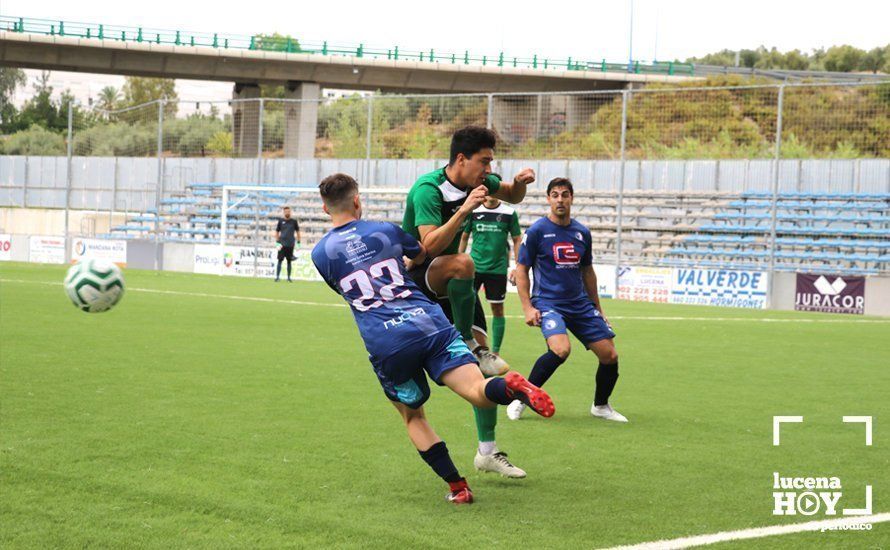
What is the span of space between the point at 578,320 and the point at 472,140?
288 cm

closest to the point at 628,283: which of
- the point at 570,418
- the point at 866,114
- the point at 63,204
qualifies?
the point at 866,114

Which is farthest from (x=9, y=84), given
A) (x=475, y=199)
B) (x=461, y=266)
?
(x=475, y=199)

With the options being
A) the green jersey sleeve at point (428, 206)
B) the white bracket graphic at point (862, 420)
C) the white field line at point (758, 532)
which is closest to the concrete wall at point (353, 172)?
the white bracket graphic at point (862, 420)

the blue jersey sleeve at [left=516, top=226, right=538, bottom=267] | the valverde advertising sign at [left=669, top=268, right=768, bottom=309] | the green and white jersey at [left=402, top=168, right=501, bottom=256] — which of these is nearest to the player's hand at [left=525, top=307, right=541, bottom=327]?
the blue jersey sleeve at [left=516, top=226, right=538, bottom=267]

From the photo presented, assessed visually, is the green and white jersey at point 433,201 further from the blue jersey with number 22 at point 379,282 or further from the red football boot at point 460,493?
the red football boot at point 460,493

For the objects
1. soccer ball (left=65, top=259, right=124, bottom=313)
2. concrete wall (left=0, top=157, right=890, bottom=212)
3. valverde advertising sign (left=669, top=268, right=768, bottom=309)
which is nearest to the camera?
soccer ball (left=65, top=259, right=124, bottom=313)

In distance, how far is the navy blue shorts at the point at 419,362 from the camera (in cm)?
586

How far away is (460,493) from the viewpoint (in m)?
6.12

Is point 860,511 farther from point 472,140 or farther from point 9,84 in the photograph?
point 9,84

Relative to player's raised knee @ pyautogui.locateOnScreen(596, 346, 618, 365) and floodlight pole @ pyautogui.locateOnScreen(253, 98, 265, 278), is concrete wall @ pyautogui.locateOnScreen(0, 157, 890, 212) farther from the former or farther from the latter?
player's raised knee @ pyautogui.locateOnScreen(596, 346, 618, 365)

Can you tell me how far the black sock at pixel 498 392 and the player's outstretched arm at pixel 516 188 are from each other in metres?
1.80

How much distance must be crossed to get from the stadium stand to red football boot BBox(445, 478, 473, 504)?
20.9 meters

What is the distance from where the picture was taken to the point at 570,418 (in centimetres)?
910

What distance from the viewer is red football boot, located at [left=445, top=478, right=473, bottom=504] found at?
6.11 meters
